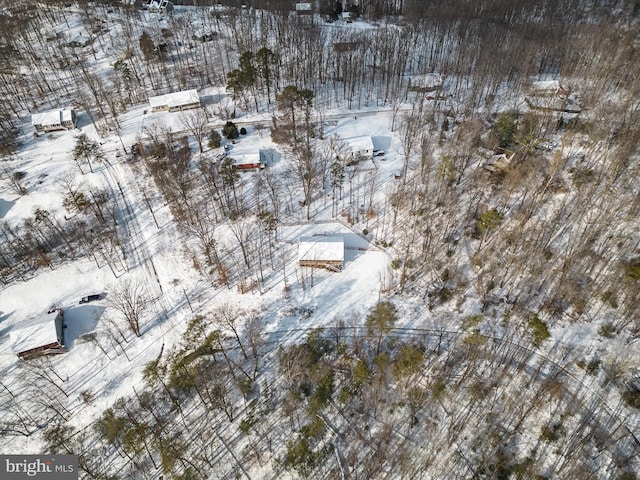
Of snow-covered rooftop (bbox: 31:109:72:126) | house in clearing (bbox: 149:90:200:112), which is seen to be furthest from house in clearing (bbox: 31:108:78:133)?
house in clearing (bbox: 149:90:200:112)

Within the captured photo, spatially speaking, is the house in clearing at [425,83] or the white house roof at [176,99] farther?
the house in clearing at [425,83]

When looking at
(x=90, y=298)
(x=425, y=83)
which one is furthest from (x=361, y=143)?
(x=90, y=298)

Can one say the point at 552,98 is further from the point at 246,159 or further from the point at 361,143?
the point at 246,159

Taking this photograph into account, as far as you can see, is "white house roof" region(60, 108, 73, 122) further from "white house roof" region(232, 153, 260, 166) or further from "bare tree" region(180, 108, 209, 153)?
"white house roof" region(232, 153, 260, 166)

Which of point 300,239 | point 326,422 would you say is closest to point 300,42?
point 300,239

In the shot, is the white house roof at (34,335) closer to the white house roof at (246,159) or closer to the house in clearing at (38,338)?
the house in clearing at (38,338)

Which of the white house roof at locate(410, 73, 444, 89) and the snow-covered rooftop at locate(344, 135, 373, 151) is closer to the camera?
the snow-covered rooftop at locate(344, 135, 373, 151)

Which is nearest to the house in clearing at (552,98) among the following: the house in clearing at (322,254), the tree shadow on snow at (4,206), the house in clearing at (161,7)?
the house in clearing at (322,254)
